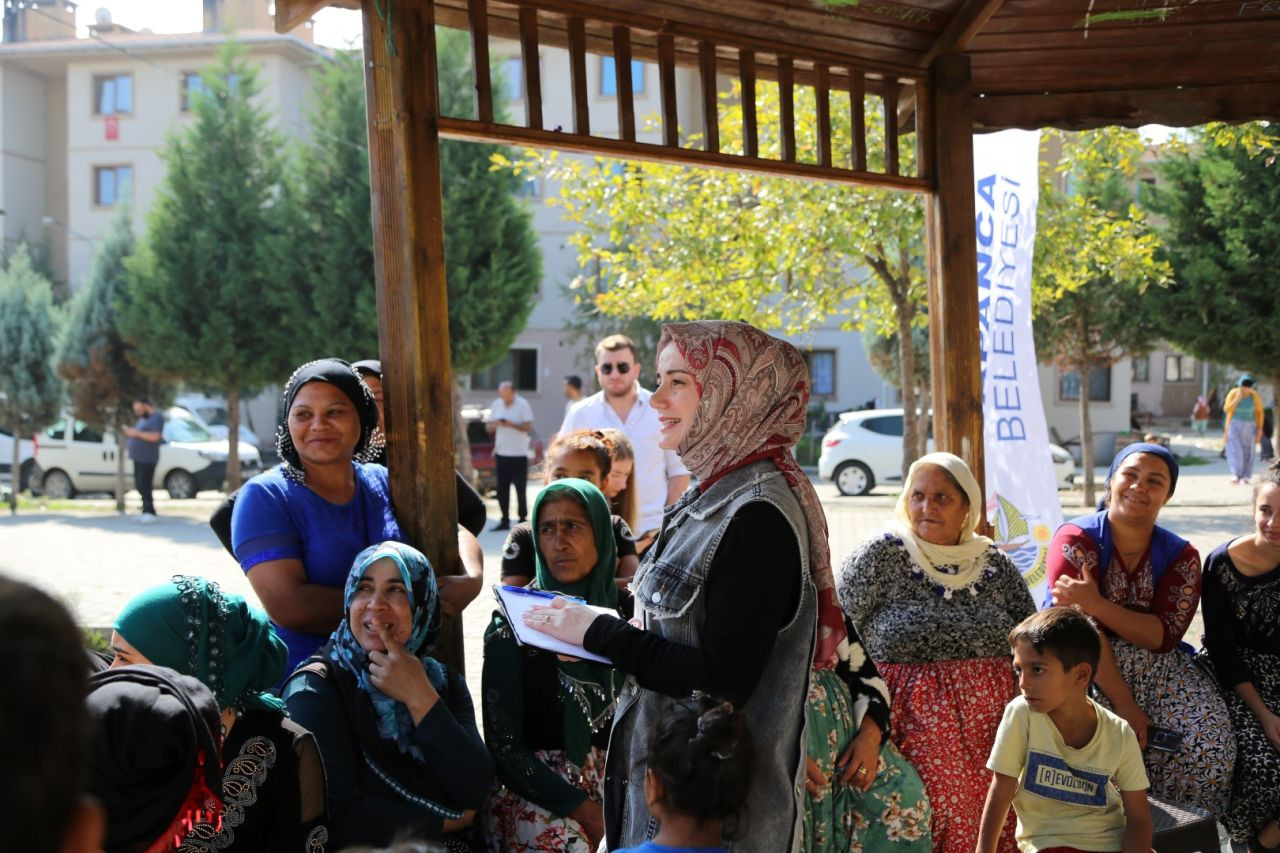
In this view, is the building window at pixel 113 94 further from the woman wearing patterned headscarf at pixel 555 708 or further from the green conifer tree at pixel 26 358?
the woman wearing patterned headscarf at pixel 555 708

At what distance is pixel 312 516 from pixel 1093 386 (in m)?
37.5

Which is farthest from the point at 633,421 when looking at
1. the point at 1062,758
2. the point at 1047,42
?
the point at 1062,758

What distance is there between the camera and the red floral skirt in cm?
379

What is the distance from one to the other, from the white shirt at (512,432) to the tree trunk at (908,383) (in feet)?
15.8

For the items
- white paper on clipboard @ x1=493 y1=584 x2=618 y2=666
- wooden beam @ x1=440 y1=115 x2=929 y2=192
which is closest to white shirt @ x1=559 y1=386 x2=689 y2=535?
wooden beam @ x1=440 y1=115 x2=929 y2=192

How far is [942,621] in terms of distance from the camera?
13.0ft

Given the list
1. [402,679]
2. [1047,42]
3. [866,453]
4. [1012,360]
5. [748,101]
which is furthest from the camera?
[866,453]

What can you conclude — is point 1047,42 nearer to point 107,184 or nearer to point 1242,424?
point 1242,424

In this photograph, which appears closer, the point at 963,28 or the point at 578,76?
the point at 578,76

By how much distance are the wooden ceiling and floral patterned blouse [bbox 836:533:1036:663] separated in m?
2.02

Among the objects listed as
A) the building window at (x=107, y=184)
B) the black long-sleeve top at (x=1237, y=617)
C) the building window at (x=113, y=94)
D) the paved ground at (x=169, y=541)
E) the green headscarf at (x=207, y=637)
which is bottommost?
the paved ground at (x=169, y=541)

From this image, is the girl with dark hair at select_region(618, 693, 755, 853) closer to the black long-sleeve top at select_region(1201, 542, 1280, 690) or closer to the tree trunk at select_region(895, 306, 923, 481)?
the black long-sleeve top at select_region(1201, 542, 1280, 690)

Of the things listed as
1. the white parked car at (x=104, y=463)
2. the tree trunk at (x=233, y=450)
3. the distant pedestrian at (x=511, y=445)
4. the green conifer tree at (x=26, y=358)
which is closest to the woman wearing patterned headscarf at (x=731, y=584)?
the distant pedestrian at (x=511, y=445)

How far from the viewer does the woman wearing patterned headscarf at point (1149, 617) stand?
14.1ft
